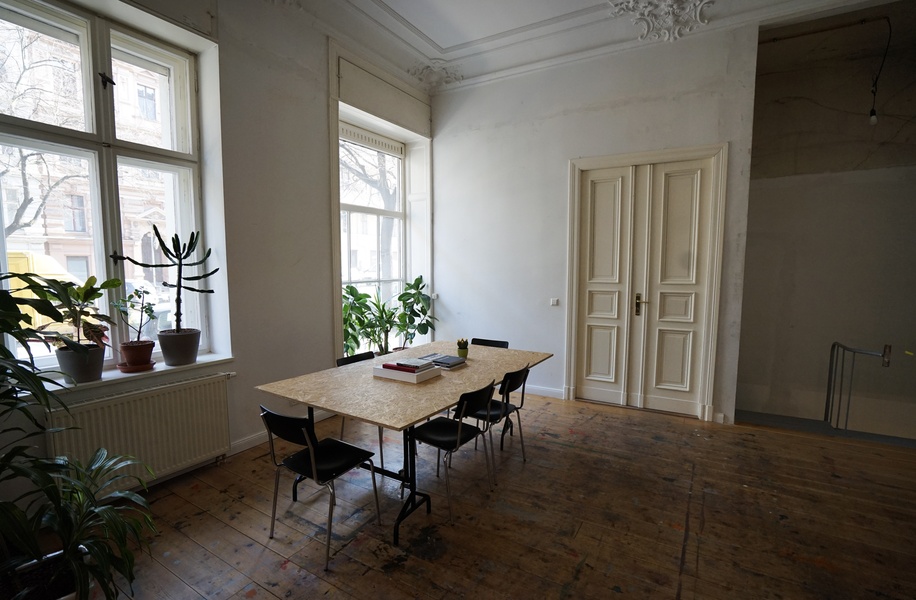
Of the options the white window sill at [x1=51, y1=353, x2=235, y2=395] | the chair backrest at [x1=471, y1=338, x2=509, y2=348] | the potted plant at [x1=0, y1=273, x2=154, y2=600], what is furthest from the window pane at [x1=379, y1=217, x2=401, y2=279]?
the potted plant at [x1=0, y1=273, x2=154, y2=600]

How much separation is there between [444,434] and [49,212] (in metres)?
2.93

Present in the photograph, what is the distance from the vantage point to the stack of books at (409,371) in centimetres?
266

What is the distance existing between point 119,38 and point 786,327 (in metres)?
7.33

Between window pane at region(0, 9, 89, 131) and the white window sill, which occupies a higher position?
window pane at region(0, 9, 89, 131)

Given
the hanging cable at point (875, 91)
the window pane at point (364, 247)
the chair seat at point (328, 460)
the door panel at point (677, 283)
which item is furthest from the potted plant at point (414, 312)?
the hanging cable at point (875, 91)

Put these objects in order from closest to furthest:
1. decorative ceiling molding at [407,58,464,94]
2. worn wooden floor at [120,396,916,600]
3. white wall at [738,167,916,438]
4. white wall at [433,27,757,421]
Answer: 1. worn wooden floor at [120,396,916,600]
2. white wall at [433,27,757,421]
3. white wall at [738,167,916,438]
4. decorative ceiling molding at [407,58,464,94]

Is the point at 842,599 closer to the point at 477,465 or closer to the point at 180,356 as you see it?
the point at 477,465

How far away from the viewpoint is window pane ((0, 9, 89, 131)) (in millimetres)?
2432

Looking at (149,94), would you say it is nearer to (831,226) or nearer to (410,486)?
(410,486)

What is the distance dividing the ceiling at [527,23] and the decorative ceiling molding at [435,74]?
0.49ft

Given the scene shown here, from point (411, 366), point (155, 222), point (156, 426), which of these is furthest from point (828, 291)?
point (155, 222)

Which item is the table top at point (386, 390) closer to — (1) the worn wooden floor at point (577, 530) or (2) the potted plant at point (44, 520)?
(1) the worn wooden floor at point (577, 530)

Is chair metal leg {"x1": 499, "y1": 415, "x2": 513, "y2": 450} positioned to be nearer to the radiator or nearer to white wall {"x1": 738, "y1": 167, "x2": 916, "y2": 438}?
the radiator

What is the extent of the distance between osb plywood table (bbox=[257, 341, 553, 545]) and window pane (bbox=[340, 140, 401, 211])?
2632mm
